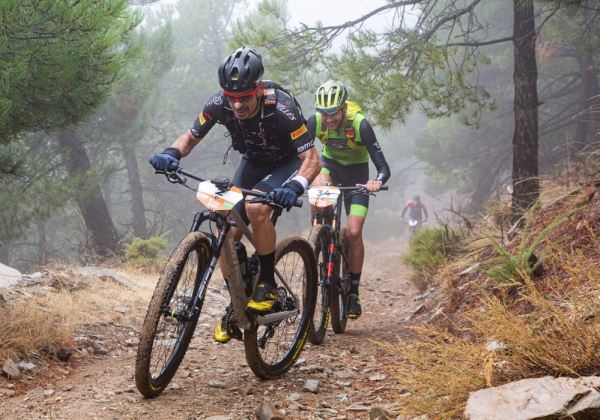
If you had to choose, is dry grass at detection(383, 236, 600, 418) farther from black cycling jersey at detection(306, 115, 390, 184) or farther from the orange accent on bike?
black cycling jersey at detection(306, 115, 390, 184)

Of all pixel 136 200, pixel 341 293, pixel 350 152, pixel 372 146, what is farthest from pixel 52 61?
pixel 136 200

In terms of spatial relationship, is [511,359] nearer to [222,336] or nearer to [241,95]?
[222,336]

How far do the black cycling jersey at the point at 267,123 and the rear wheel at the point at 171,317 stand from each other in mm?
1008

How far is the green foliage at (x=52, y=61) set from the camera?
19.0ft

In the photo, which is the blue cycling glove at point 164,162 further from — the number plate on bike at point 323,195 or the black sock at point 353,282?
the black sock at point 353,282

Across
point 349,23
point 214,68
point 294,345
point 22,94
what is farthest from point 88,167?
point 214,68

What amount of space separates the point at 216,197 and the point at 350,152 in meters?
3.25

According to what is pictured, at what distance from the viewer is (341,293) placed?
675cm

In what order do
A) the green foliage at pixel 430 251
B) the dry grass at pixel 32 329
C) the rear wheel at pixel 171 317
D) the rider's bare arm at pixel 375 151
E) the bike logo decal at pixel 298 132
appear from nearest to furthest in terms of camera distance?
the rear wheel at pixel 171 317
the bike logo decal at pixel 298 132
the dry grass at pixel 32 329
the rider's bare arm at pixel 375 151
the green foliage at pixel 430 251

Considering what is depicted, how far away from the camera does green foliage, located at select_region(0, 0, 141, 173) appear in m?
5.79

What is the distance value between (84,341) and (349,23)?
21.4 feet

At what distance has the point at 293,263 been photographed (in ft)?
17.6

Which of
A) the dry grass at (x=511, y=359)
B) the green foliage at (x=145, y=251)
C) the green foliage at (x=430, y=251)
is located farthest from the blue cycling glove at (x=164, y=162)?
the green foliage at (x=145, y=251)

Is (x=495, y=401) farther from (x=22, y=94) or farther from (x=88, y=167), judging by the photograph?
(x=88, y=167)
